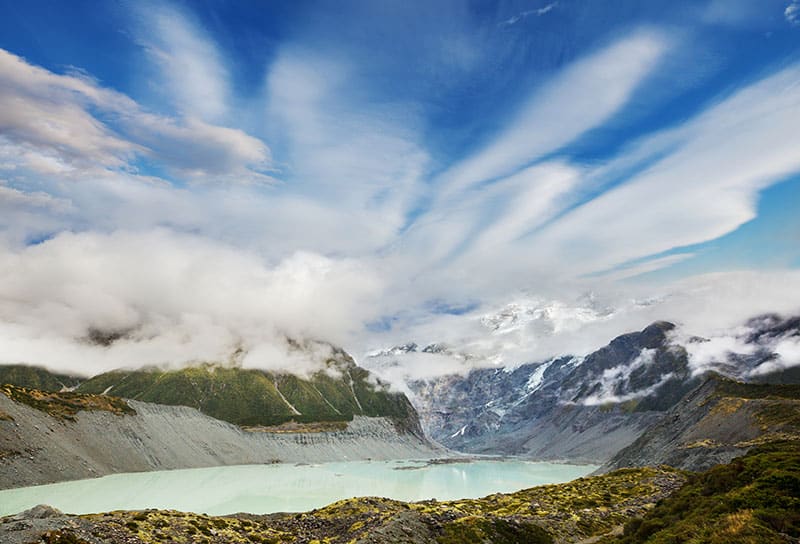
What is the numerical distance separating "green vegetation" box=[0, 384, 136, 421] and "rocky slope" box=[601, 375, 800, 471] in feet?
621

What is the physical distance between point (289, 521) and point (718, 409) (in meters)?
156

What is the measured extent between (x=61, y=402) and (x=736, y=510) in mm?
201888

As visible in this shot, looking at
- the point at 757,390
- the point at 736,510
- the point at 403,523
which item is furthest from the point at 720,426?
the point at 403,523

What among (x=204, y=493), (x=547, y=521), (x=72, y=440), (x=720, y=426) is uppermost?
(x=72, y=440)

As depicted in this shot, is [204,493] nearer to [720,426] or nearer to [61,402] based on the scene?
[61,402]

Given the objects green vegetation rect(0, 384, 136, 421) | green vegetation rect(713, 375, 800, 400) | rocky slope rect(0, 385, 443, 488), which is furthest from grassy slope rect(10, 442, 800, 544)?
green vegetation rect(0, 384, 136, 421)

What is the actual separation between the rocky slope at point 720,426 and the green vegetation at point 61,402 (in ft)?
621

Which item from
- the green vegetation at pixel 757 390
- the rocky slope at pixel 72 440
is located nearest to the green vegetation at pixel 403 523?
the rocky slope at pixel 72 440

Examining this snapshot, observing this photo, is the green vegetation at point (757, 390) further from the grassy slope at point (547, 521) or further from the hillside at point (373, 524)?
the grassy slope at point (547, 521)

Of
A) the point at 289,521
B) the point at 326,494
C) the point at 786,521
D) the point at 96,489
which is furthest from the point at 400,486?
the point at 786,521

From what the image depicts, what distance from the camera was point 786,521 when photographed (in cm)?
2436

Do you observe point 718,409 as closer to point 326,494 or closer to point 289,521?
point 326,494

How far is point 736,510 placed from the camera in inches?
1154

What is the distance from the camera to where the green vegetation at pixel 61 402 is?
156m
